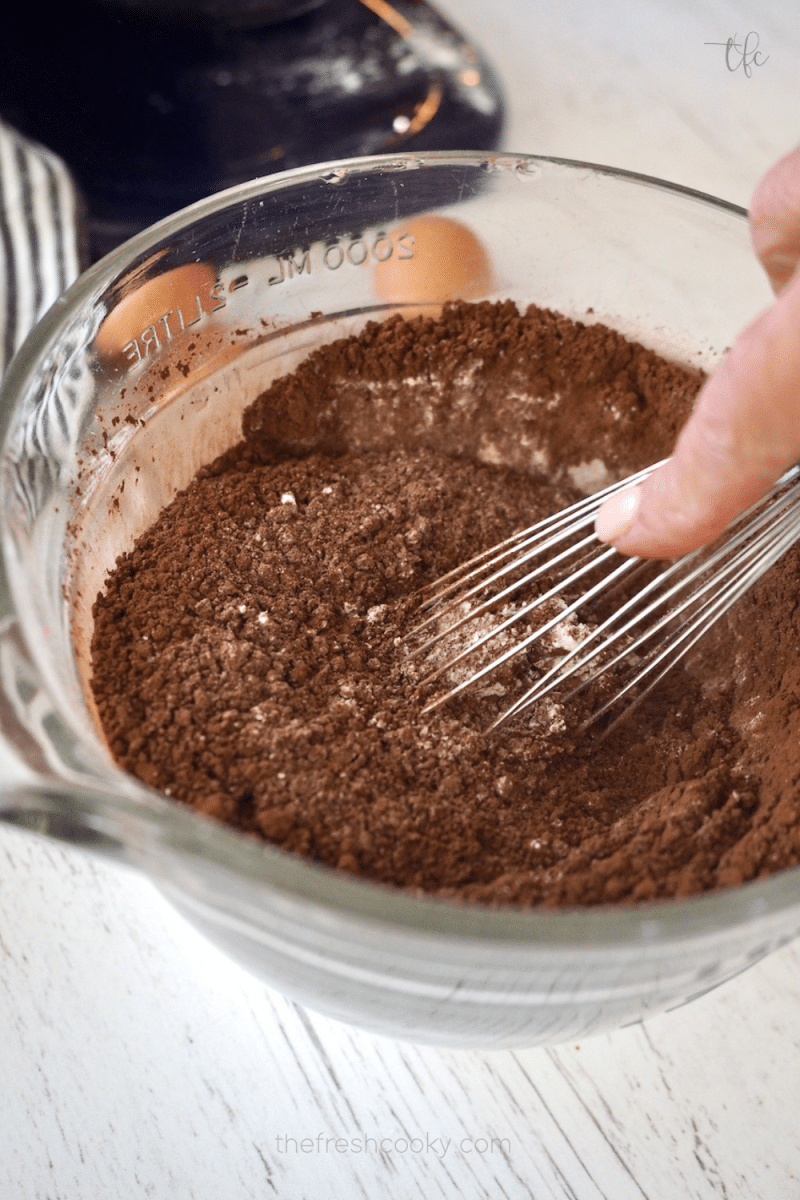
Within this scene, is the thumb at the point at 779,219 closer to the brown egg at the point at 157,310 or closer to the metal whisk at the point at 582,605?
the metal whisk at the point at 582,605

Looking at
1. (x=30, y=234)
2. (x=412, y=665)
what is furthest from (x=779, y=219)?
(x=30, y=234)

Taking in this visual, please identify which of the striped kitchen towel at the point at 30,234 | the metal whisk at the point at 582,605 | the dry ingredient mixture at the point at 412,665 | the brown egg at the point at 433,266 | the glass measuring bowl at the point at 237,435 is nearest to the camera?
the glass measuring bowl at the point at 237,435

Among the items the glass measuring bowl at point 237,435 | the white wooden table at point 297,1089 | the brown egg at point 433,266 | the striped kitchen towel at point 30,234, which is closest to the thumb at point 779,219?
the glass measuring bowl at point 237,435

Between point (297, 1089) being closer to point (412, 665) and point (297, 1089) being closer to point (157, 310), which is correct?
point (412, 665)

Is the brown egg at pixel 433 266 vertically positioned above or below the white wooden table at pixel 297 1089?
above

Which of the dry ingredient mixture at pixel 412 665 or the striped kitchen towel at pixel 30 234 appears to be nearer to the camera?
the dry ingredient mixture at pixel 412 665

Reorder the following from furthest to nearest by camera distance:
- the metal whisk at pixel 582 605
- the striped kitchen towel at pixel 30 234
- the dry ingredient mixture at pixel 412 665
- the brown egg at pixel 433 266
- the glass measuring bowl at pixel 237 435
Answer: the striped kitchen towel at pixel 30 234
the brown egg at pixel 433 266
the metal whisk at pixel 582 605
the dry ingredient mixture at pixel 412 665
the glass measuring bowl at pixel 237 435

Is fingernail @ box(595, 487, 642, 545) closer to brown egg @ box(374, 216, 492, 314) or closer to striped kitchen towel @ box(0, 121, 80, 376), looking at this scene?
brown egg @ box(374, 216, 492, 314)

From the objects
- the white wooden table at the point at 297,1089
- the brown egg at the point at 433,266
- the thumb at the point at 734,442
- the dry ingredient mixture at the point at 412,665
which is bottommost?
the white wooden table at the point at 297,1089
